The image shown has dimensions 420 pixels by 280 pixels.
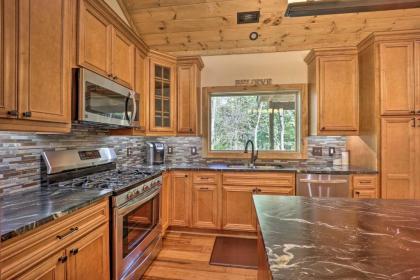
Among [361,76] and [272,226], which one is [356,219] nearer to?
[272,226]

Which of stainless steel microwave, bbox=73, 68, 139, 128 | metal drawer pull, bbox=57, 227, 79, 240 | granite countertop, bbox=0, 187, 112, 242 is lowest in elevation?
metal drawer pull, bbox=57, 227, 79, 240

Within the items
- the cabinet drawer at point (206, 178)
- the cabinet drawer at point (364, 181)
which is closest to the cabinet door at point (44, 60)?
the cabinet drawer at point (206, 178)

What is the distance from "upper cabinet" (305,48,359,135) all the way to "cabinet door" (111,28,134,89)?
7.68ft

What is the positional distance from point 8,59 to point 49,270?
1099 millimetres

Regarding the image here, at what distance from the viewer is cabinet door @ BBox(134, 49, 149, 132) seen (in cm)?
271

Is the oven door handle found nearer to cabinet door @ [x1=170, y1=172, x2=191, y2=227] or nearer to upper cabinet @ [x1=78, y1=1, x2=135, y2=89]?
cabinet door @ [x1=170, y1=172, x2=191, y2=227]

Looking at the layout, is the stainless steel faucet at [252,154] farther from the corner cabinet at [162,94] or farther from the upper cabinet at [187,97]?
the corner cabinet at [162,94]

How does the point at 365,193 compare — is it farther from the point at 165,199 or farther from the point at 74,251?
the point at 74,251

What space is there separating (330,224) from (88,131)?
7.39ft

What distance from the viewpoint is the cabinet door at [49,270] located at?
1.06 m

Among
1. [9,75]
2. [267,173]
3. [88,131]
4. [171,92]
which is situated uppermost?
[171,92]

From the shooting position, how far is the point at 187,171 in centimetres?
306

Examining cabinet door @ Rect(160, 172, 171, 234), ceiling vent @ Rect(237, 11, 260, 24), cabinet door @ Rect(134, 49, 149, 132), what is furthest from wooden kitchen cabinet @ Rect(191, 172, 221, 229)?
ceiling vent @ Rect(237, 11, 260, 24)

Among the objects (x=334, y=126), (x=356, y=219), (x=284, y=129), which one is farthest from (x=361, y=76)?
(x=356, y=219)
